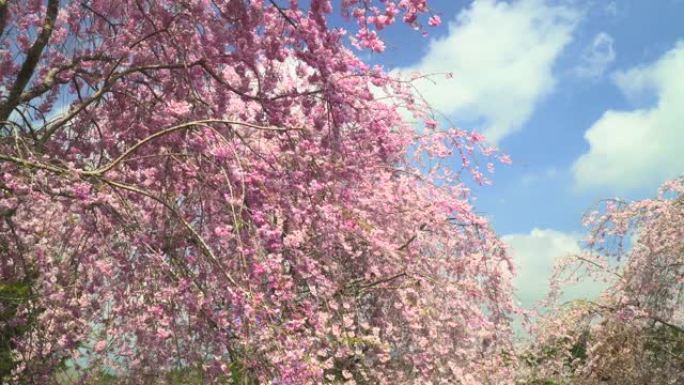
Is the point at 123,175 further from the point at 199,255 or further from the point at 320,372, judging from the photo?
the point at 320,372

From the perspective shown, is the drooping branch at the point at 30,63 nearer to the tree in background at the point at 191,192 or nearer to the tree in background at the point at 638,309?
the tree in background at the point at 191,192

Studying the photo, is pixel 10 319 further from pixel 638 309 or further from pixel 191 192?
pixel 638 309

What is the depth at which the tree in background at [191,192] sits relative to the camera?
476 cm

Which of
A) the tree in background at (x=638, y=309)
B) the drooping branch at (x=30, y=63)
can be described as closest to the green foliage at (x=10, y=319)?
the drooping branch at (x=30, y=63)

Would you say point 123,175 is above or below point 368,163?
below

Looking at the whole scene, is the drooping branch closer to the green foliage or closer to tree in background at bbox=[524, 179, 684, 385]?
the green foliage

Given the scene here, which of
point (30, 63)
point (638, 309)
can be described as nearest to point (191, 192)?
point (30, 63)

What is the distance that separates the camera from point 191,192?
559 centimetres

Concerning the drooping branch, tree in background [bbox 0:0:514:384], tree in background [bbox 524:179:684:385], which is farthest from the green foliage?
tree in background [bbox 524:179:684:385]

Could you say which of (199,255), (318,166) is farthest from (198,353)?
(318,166)

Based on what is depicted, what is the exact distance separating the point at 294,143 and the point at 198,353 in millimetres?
1827

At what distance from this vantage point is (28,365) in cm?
531

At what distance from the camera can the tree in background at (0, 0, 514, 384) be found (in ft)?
15.6

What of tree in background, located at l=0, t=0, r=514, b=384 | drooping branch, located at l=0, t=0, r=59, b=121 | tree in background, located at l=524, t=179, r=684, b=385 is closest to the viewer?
tree in background, located at l=0, t=0, r=514, b=384
